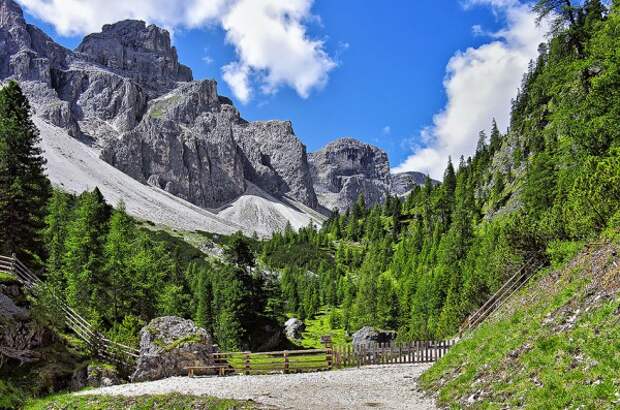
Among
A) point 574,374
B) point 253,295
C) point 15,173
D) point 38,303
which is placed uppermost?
point 15,173

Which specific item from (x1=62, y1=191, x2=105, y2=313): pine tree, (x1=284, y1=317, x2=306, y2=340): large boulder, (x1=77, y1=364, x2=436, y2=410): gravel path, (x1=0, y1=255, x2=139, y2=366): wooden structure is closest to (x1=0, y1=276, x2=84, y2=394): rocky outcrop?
(x1=0, y1=255, x2=139, y2=366): wooden structure

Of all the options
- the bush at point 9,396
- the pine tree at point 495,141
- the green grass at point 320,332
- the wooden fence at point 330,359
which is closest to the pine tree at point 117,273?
the wooden fence at point 330,359

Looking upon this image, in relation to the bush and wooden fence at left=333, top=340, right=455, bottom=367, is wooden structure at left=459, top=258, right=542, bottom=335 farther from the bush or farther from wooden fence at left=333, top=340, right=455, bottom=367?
the bush

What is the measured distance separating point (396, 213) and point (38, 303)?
520 feet

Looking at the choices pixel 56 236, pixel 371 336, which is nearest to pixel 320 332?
pixel 371 336

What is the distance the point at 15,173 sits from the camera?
41.1 m

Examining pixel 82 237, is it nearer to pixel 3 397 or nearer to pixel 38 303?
pixel 38 303

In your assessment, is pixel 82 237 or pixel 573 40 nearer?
pixel 573 40

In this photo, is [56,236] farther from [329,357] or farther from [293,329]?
[293,329]

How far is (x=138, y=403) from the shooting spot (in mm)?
18859

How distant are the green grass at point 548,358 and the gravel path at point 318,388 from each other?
1.79 m

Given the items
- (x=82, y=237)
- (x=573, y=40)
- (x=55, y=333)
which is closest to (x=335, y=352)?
(x=55, y=333)

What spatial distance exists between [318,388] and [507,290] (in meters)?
13.2

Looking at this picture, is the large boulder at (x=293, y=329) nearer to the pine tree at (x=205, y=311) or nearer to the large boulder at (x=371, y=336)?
the pine tree at (x=205, y=311)
